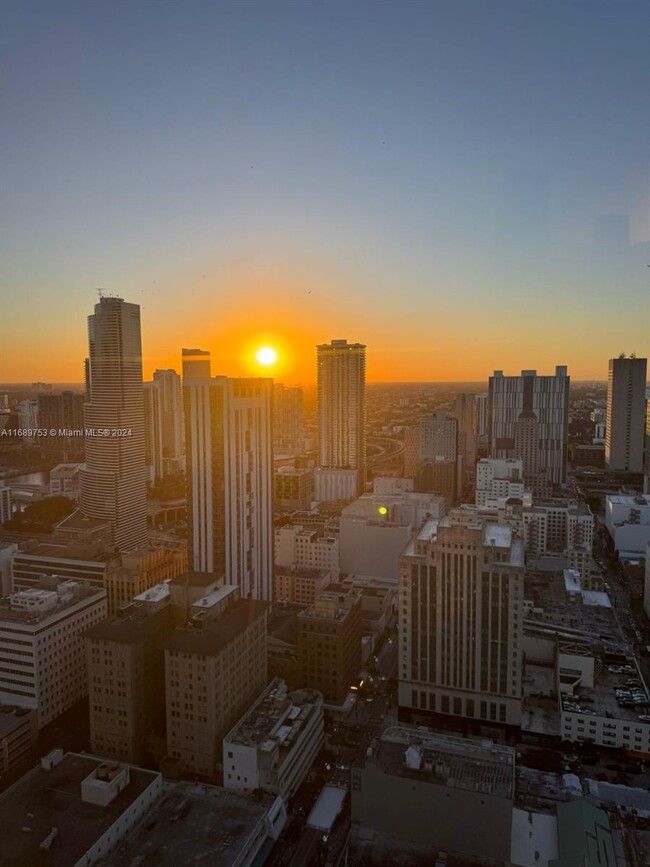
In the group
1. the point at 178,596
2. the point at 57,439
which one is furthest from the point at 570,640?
the point at 57,439

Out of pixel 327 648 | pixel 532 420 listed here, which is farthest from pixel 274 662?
pixel 532 420

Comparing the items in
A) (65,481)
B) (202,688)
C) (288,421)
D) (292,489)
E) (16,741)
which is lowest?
(16,741)

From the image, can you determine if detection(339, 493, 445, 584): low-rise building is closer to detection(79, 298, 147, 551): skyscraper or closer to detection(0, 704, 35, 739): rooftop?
A: detection(79, 298, 147, 551): skyscraper

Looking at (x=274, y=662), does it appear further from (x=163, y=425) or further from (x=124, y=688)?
(x=163, y=425)

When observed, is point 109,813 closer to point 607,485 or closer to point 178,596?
point 178,596

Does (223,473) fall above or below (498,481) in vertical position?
above

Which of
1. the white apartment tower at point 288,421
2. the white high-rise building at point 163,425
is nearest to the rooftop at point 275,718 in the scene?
the white high-rise building at point 163,425

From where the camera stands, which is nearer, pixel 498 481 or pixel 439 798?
pixel 439 798
